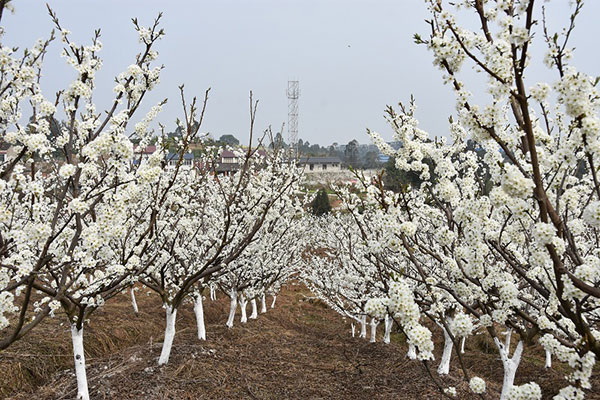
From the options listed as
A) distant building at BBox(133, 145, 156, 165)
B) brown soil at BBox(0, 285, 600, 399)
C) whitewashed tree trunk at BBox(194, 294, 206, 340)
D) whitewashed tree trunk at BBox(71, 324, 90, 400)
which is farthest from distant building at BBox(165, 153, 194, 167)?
brown soil at BBox(0, 285, 600, 399)

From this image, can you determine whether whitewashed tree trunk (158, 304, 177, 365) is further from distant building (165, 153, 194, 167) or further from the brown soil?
distant building (165, 153, 194, 167)

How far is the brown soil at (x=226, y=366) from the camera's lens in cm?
663

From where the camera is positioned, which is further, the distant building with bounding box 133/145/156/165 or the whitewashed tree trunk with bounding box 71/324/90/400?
the distant building with bounding box 133/145/156/165

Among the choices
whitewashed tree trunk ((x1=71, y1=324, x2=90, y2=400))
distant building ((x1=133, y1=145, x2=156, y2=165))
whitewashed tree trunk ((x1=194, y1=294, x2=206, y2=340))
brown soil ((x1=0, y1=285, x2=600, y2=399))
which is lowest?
brown soil ((x1=0, y1=285, x2=600, y2=399))

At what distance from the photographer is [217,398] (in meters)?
6.43

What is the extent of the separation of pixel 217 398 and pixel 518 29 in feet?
21.2

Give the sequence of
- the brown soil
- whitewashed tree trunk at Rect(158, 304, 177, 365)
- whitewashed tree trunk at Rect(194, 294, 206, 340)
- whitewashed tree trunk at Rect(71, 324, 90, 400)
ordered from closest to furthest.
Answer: whitewashed tree trunk at Rect(71, 324, 90, 400), the brown soil, whitewashed tree trunk at Rect(158, 304, 177, 365), whitewashed tree trunk at Rect(194, 294, 206, 340)

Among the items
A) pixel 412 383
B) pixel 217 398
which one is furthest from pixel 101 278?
pixel 412 383

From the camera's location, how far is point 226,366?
7.79 m

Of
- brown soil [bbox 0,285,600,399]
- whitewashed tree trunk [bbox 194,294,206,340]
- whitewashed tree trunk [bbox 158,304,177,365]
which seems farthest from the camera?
whitewashed tree trunk [bbox 194,294,206,340]

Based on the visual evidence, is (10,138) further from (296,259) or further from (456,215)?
(296,259)

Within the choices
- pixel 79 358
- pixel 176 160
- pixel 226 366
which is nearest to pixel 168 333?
pixel 226 366

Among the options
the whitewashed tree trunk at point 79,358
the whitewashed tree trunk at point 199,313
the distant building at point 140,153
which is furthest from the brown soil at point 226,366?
the distant building at point 140,153

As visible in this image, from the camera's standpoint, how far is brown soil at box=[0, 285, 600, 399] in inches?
261
